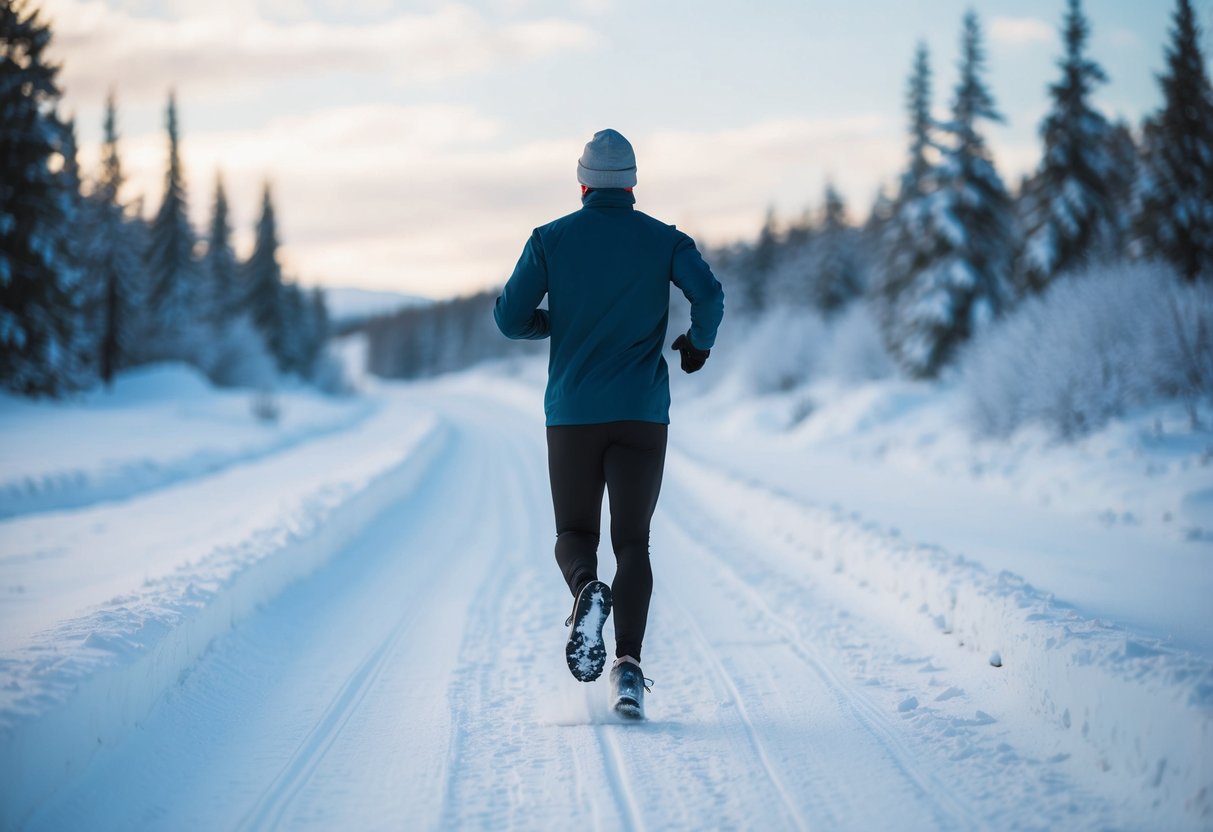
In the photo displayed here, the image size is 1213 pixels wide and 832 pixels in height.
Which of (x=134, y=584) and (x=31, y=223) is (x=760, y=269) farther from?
(x=134, y=584)

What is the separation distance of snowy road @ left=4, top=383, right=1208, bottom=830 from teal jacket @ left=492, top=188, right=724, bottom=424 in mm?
1314

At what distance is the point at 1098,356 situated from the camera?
1223 cm

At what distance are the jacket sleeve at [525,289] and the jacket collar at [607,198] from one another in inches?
10.7

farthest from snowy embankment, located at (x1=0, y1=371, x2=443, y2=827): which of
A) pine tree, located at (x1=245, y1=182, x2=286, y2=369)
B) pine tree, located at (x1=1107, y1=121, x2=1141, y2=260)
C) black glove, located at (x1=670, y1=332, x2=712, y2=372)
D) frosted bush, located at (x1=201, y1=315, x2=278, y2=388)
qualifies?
pine tree, located at (x1=245, y1=182, x2=286, y2=369)

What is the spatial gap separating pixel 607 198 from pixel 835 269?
4146 centimetres

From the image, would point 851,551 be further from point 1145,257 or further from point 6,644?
point 1145,257

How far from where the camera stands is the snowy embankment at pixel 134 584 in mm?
2707

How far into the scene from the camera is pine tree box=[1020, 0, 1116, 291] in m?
23.9

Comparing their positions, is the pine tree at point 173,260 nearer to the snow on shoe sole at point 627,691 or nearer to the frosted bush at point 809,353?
the frosted bush at point 809,353

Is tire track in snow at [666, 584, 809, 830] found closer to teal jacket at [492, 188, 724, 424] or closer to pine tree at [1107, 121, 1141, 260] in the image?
teal jacket at [492, 188, 724, 424]

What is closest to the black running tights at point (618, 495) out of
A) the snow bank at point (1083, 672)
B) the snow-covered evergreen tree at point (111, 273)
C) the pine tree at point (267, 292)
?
the snow bank at point (1083, 672)

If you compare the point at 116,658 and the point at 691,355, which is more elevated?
the point at 691,355

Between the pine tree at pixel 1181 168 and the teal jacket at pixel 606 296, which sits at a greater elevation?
the pine tree at pixel 1181 168

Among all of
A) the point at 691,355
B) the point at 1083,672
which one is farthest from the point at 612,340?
the point at 1083,672
